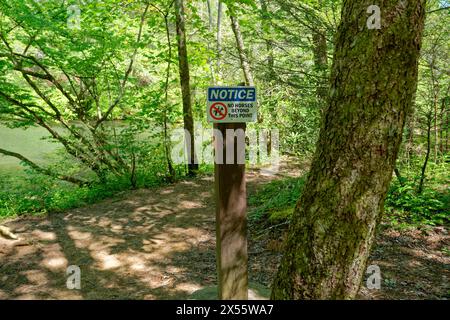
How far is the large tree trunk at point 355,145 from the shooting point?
205 centimetres

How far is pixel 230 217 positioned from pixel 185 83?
729 cm

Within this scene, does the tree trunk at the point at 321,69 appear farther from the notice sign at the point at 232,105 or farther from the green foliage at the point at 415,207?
the notice sign at the point at 232,105

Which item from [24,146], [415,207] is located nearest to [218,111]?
[415,207]

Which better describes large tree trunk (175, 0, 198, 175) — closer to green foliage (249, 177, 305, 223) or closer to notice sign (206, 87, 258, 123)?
green foliage (249, 177, 305, 223)

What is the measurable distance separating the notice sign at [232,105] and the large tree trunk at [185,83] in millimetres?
6698

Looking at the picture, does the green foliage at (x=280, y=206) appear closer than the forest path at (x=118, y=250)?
No

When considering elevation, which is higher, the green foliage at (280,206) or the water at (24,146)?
the water at (24,146)

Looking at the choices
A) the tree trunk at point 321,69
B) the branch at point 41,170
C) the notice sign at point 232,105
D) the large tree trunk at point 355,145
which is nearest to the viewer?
the large tree trunk at point 355,145

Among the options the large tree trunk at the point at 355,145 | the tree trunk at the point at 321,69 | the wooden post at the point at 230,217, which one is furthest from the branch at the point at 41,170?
the large tree trunk at the point at 355,145

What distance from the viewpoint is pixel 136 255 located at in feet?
17.2
